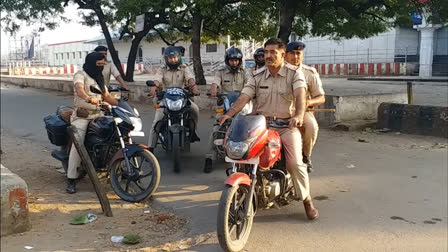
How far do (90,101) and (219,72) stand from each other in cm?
251

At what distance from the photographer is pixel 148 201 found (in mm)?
4902

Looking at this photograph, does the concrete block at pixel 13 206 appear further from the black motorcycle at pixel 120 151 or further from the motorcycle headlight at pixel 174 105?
the motorcycle headlight at pixel 174 105

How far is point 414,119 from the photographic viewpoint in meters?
8.35

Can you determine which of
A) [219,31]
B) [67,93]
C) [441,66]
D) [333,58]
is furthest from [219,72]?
[333,58]

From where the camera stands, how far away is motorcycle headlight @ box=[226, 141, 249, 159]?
3.62 meters

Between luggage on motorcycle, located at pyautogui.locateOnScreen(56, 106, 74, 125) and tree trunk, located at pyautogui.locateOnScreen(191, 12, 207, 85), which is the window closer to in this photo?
tree trunk, located at pyautogui.locateOnScreen(191, 12, 207, 85)

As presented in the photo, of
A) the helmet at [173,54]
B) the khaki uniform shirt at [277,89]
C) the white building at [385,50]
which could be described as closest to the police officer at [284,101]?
the khaki uniform shirt at [277,89]

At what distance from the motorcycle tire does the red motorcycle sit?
1.19 meters

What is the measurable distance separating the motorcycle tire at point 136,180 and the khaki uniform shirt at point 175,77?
226 cm

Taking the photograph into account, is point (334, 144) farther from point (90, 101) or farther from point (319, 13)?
point (319, 13)

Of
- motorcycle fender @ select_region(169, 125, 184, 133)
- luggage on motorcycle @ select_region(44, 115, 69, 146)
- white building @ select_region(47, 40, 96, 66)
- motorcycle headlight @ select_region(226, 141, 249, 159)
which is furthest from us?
white building @ select_region(47, 40, 96, 66)

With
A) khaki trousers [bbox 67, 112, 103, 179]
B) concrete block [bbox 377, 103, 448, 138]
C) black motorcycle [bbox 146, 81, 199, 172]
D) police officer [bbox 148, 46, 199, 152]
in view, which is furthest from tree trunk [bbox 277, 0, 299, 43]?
khaki trousers [bbox 67, 112, 103, 179]

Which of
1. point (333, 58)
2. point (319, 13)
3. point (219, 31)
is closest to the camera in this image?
point (319, 13)

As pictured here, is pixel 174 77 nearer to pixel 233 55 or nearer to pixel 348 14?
pixel 233 55
